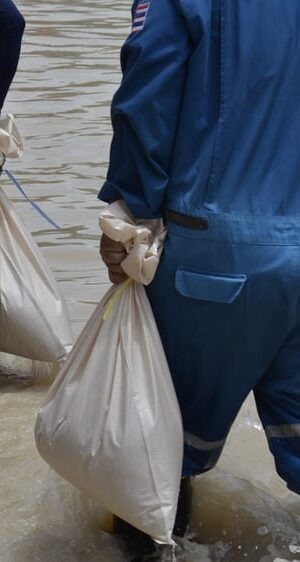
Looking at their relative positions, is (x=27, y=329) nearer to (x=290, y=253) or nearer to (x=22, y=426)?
(x=22, y=426)

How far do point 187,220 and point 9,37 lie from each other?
1.55m

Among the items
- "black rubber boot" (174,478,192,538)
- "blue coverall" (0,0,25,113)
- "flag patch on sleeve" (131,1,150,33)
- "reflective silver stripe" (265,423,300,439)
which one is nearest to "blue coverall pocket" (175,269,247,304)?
"reflective silver stripe" (265,423,300,439)

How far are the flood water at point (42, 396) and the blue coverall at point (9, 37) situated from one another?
1.08 m

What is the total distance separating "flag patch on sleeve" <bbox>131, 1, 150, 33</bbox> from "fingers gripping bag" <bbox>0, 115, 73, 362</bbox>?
1.51 m

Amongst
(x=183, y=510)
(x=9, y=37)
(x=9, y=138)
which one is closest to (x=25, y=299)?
(x=9, y=138)

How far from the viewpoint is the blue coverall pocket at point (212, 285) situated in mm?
2838

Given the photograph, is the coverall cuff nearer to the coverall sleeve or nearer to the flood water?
the coverall sleeve

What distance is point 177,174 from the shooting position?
2885 millimetres

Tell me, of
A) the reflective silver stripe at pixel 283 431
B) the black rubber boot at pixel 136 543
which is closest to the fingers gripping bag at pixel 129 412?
the reflective silver stripe at pixel 283 431

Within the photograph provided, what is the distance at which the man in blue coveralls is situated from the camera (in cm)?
278

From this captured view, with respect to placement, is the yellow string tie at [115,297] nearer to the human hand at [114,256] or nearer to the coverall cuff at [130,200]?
the human hand at [114,256]

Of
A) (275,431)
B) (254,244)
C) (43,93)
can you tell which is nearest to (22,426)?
(275,431)

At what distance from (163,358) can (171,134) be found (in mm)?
524

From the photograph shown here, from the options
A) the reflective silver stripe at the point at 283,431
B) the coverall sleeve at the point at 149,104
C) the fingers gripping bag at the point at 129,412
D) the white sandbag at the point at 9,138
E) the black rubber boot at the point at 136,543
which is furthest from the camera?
the white sandbag at the point at 9,138
